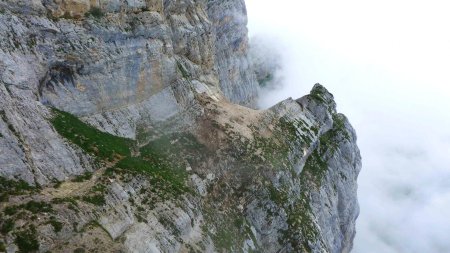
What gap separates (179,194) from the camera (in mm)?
57906

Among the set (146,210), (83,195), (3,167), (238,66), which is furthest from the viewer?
(238,66)

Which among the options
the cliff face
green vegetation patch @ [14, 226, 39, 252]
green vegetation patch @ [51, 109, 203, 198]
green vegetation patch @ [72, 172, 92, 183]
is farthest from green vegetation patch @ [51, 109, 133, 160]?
green vegetation patch @ [14, 226, 39, 252]

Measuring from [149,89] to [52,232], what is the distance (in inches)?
1293

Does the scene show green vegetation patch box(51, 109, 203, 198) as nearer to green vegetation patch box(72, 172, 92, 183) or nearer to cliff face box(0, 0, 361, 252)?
green vegetation patch box(72, 172, 92, 183)

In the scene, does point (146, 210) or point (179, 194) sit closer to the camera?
point (146, 210)

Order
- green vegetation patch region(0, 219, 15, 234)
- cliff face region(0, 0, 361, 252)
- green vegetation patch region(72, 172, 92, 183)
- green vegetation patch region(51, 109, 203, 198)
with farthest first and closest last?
green vegetation patch region(51, 109, 203, 198)
green vegetation patch region(72, 172, 92, 183)
cliff face region(0, 0, 361, 252)
green vegetation patch region(0, 219, 15, 234)

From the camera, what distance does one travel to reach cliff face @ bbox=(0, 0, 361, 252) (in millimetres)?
45625

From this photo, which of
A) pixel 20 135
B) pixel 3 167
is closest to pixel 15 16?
pixel 20 135

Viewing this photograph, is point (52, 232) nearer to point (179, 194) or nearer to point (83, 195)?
point (83, 195)

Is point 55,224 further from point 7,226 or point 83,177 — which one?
point 83,177

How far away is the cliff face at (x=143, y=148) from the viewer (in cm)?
4562

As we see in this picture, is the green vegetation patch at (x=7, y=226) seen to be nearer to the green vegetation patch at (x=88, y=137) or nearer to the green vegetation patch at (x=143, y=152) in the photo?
the green vegetation patch at (x=143, y=152)

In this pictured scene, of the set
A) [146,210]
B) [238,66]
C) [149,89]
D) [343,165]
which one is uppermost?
[238,66]

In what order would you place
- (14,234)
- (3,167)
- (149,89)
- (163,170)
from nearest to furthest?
(14,234) < (3,167) < (163,170) < (149,89)
